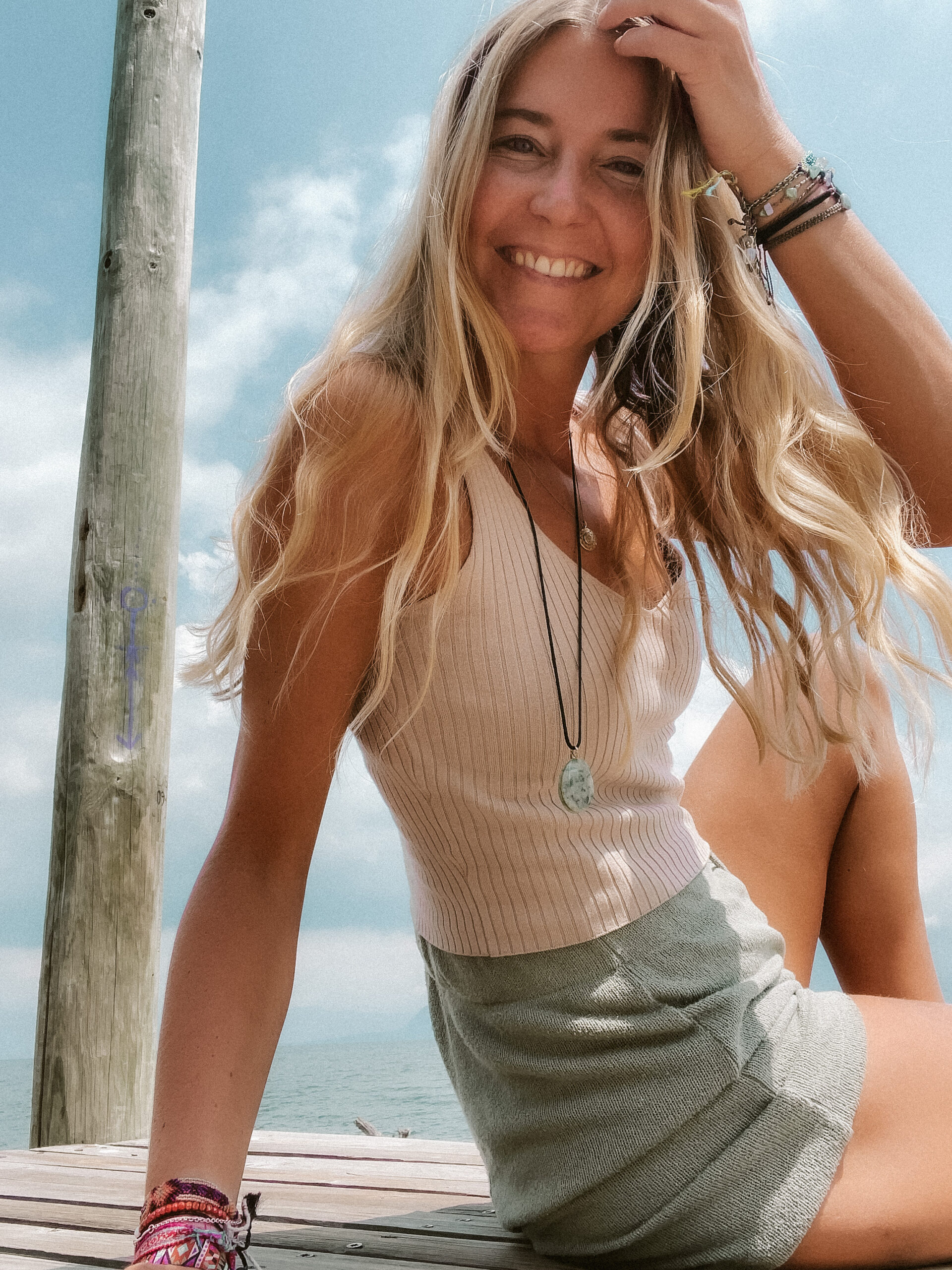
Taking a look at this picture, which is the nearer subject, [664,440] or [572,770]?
[572,770]

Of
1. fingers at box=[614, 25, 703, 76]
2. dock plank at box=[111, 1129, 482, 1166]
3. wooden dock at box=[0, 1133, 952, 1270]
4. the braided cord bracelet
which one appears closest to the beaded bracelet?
the braided cord bracelet

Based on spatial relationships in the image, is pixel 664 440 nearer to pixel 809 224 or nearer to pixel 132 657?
pixel 809 224

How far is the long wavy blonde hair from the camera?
1217 mm

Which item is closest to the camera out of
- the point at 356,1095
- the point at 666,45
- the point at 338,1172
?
the point at 666,45

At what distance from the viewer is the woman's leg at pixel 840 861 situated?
1507 mm

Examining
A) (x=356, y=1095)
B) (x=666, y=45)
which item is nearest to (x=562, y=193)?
(x=666, y=45)

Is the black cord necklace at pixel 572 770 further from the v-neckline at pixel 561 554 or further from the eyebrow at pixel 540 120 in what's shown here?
the eyebrow at pixel 540 120

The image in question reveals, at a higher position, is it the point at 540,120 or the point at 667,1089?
the point at 540,120

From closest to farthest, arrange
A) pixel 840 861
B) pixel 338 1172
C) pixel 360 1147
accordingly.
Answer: pixel 840 861 < pixel 338 1172 < pixel 360 1147

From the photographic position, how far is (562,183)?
135cm

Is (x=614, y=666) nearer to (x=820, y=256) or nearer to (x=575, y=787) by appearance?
(x=575, y=787)

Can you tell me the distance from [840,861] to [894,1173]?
50cm

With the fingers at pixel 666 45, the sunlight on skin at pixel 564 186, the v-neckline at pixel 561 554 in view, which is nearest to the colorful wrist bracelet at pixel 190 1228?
the v-neckline at pixel 561 554

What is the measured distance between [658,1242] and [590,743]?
0.48 m
